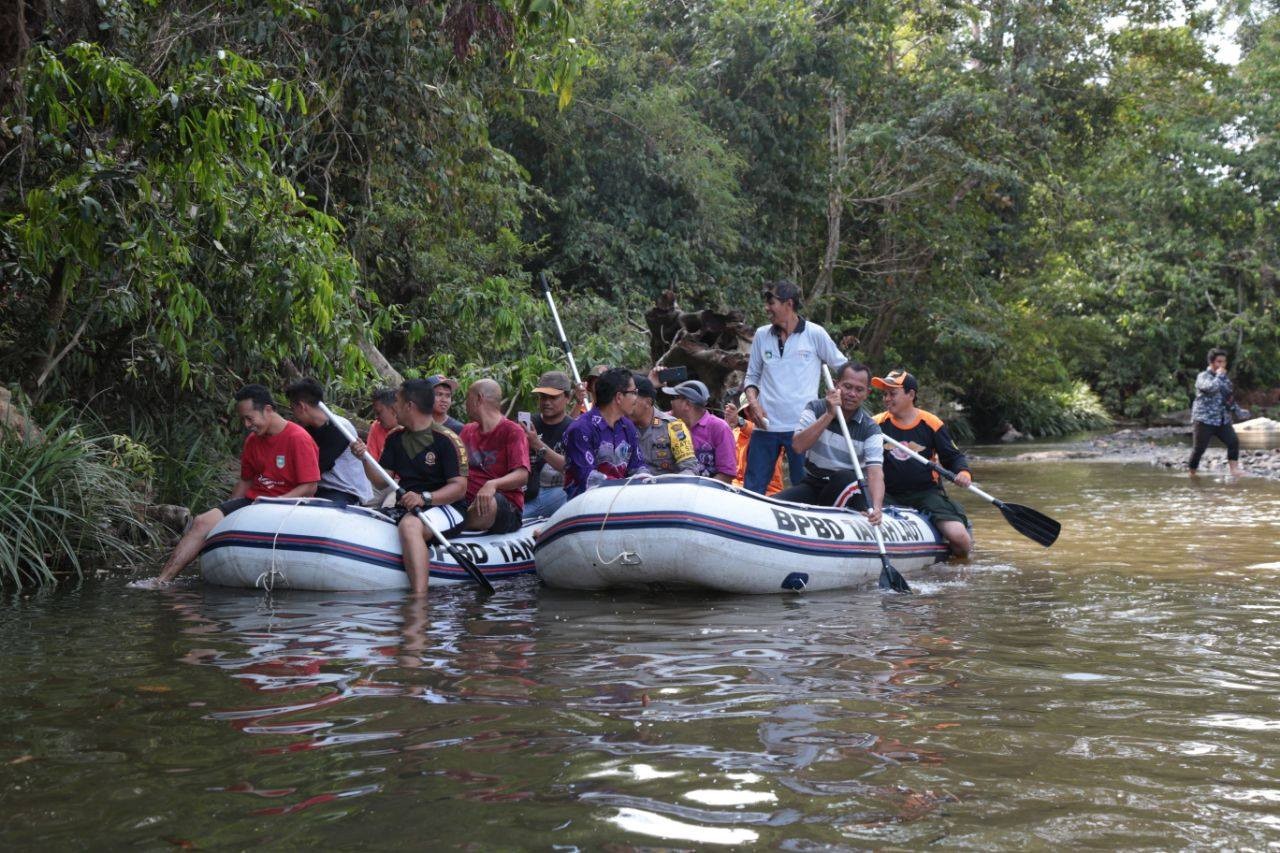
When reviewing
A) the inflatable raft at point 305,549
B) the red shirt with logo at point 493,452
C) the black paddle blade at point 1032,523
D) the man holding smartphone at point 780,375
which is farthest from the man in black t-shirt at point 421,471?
the black paddle blade at point 1032,523

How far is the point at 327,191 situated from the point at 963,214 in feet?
53.5

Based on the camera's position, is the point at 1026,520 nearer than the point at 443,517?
No

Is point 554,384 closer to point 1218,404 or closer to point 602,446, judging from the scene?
point 602,446

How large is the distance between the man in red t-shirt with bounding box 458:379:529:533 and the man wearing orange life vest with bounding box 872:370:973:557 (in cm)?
259

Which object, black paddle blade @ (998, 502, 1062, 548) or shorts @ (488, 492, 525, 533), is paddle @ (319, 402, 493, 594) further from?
black paddle blade @ (998, 502, 1062, 548)

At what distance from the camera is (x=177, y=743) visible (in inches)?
162

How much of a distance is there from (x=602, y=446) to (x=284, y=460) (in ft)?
6.37

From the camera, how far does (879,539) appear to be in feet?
26.9

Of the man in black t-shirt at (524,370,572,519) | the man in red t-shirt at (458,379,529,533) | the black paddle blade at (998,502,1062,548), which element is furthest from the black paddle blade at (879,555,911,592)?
the man in black t-shirt at (524,370,572,519)

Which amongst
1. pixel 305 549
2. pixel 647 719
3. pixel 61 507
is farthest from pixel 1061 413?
pixel 647 719

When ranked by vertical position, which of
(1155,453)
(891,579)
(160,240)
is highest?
(160,240)

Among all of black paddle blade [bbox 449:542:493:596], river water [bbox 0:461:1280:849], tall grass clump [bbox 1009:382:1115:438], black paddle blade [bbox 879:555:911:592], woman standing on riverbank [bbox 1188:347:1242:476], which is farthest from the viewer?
tall grass clump [bbox 1009:382:1115:438]

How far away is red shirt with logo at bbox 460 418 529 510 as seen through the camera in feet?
27.3

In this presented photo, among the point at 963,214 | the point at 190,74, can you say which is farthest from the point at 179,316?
the point at 963,214
